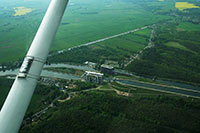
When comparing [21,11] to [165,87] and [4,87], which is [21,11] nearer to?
[4,87]

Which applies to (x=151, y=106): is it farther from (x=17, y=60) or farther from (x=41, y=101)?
(x=17, y=60)

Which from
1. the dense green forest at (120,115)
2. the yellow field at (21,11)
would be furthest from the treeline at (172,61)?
the yellow field at (21,11)

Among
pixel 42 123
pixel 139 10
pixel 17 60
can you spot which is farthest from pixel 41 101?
pixel 139 10

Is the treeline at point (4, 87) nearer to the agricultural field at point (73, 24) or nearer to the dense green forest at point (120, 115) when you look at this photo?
the agricultural field at point (73, 24)

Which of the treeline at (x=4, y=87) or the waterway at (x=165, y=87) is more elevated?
the treeline at (x=4, y=87)

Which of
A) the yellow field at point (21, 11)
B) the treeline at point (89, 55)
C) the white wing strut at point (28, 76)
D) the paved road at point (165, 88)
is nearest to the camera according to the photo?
the white wing strut at point (28, 76)

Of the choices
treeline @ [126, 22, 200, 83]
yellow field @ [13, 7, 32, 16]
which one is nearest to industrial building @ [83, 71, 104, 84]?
treeline @ [126, 22, 200, 83]

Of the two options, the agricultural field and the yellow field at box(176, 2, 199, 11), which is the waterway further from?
the yellow field at box(176, 2, 199, 11)
